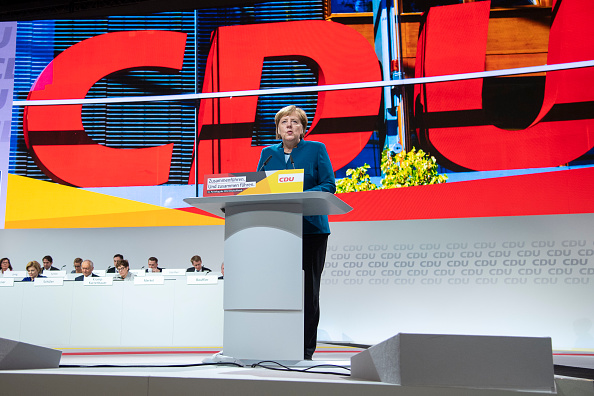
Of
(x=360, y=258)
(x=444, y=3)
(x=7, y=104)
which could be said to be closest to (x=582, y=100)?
(x=444, y=3)

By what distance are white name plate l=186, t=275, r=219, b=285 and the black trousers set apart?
10.2ft

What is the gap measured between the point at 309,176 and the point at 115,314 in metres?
3.74

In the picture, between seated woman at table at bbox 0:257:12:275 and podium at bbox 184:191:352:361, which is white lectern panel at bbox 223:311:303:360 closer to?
podium at bbox 184:191:352:361

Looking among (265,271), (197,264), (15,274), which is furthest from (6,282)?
A: (265,271)

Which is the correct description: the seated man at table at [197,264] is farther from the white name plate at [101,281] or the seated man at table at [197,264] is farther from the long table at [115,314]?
the white name plate at [101,281]

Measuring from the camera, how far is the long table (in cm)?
532

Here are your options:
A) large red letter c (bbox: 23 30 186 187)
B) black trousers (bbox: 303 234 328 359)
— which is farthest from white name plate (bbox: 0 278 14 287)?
black trousers (bbox: 303 234 328 359)

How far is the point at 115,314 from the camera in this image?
545cm

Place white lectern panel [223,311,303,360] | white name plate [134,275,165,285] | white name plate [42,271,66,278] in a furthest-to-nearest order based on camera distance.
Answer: white name plate [42,271,66,278] → white name plate [134,275,165,285] → white lectern panel [223,311,303,360]

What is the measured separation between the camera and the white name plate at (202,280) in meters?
5.38

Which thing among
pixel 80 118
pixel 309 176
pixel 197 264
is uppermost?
pixel 80 118

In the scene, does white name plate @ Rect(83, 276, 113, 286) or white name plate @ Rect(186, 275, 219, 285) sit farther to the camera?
white name plate @ Rect(83, 276, 113, 286)

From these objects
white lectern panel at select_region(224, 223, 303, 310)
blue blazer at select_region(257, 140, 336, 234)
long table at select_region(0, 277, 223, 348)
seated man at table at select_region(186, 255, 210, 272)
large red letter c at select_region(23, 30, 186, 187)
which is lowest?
long table at select_region(0, 277, 223, 348)

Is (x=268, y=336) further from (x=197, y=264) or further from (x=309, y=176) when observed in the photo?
(x=197, y=264)
